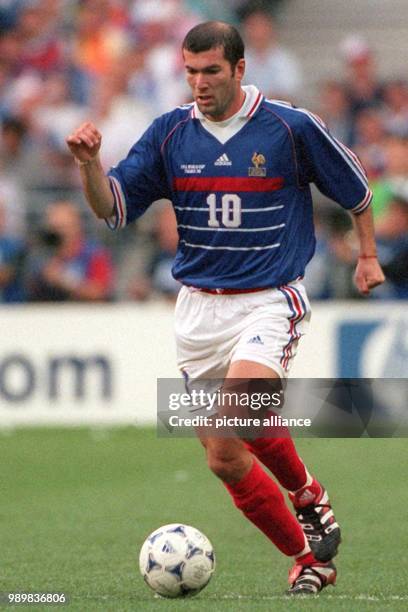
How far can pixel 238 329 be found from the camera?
5.85 meters

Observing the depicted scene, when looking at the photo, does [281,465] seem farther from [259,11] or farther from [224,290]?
[259,11]

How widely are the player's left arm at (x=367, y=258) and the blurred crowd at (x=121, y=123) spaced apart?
19.3 ft

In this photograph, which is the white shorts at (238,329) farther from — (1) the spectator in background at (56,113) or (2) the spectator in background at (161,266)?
(1) the spectator in background at (56,113)

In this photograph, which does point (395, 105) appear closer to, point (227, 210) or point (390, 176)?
point (390, 176)

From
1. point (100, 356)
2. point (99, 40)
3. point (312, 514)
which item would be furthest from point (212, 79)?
point (99, 40)

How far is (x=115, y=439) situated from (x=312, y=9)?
6.45m

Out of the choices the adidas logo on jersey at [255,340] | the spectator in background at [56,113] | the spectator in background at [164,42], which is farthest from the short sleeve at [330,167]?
the spectator in background at [56,113]

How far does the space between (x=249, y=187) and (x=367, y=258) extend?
574 millimetres

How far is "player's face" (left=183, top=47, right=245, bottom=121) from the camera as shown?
18.6ft

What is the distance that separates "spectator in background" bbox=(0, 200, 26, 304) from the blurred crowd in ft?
0.04

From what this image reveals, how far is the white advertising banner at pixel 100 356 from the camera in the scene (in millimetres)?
12516

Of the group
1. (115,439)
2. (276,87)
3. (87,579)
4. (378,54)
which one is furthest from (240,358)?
(378,54)

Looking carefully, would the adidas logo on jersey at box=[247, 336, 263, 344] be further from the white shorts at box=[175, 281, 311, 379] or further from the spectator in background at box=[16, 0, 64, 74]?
the spectator in background at box=[16, 0, 64, 74]

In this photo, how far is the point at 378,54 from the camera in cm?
1572
